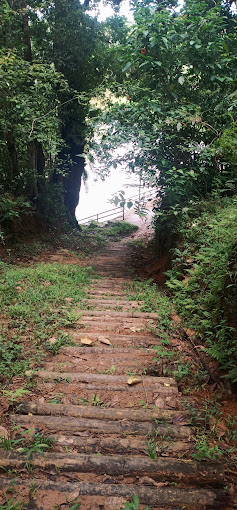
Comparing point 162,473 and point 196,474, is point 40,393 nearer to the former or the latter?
point 162,473

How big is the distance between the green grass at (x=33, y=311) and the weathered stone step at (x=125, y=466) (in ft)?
3.10

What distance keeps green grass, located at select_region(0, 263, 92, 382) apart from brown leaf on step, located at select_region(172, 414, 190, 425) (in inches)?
54.1

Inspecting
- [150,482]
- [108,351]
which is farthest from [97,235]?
[150,482]

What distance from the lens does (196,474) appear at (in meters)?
1.89

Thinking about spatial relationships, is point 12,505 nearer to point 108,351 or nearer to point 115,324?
point 108,351

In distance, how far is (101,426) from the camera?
7.38 ft

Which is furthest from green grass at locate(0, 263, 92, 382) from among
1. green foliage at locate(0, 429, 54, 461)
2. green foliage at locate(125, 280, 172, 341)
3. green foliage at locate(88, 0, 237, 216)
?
green foliage at locate(88, 0, 237, 216)

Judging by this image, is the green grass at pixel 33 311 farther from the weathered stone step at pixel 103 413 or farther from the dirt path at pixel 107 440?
the weathered stone step at pixel 103 413

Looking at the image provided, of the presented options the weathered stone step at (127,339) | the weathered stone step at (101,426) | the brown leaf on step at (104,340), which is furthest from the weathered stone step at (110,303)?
the weathered stone step at (101,426)

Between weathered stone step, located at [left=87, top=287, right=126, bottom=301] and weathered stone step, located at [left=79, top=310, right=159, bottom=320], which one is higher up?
weathered stone step, located at [left=79, top=310, right=159, bottom=320]

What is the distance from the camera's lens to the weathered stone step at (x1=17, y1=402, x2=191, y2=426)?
2365 millimetres

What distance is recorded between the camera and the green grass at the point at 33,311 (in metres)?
3.09

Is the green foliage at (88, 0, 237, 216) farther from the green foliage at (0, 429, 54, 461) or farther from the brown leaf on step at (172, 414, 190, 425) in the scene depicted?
the green foliage at (0, 429, 54, 461)

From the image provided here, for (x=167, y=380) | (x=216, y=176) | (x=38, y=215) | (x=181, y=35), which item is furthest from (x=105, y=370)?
(x=38, y=215)
